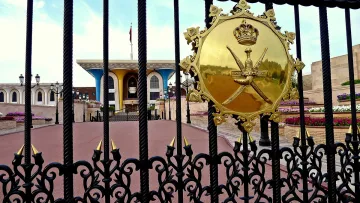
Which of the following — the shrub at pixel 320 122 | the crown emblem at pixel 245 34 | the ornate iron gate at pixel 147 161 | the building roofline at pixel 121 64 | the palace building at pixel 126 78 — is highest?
the building roofline at pixel 121 64

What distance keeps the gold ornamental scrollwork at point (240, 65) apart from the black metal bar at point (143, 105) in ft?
1.11

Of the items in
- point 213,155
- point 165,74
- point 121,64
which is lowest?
point 213,155

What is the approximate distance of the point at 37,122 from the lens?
2422 cm

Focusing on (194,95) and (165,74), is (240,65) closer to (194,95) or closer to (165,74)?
(194,95)

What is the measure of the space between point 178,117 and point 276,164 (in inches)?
37.8

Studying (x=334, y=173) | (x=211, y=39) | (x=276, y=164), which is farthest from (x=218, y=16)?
(x=334, y=173)

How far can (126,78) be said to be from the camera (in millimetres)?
54000

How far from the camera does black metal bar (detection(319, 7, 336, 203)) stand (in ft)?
7.45

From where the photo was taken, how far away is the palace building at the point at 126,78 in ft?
161

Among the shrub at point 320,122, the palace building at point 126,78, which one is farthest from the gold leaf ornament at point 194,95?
the palace building at point 126,78

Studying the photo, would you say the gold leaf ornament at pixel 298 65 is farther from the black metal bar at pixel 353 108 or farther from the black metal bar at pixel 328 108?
the black metal bar at pixel 353 108

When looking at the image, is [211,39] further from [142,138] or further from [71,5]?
[71,5]

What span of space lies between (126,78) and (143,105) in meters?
53.5

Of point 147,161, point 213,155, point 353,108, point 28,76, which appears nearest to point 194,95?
point 213,155
